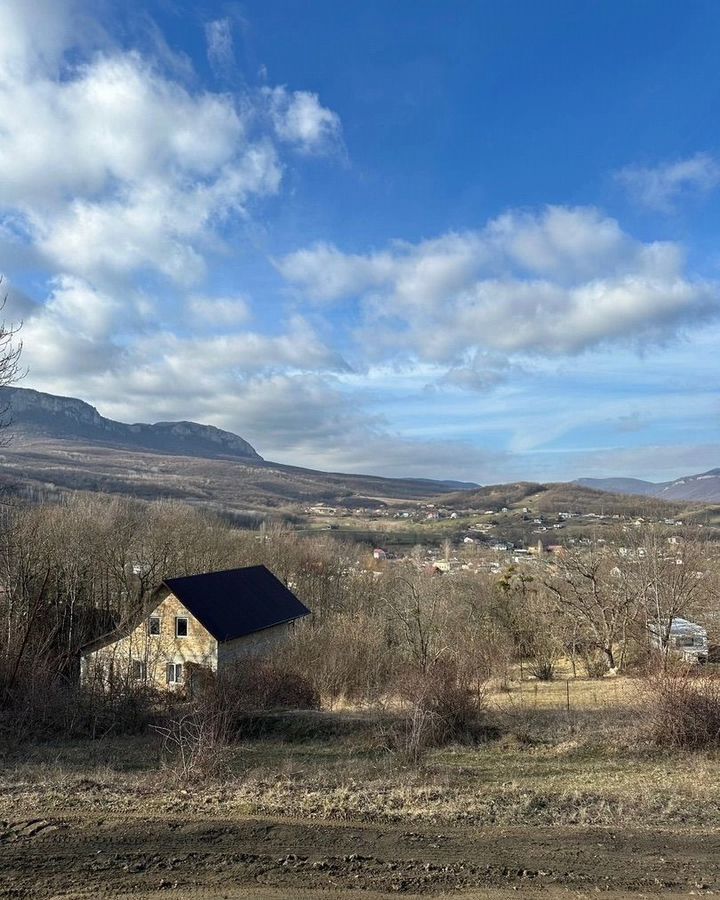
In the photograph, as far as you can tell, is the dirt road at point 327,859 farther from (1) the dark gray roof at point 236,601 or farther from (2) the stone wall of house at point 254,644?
(1) the dark gray roof at point 236,601

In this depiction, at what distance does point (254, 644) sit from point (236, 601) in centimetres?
275

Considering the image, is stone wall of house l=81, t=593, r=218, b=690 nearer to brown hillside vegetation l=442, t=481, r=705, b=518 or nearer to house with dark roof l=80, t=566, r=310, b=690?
house with dark roof l=80, t=566, r=310, b=690

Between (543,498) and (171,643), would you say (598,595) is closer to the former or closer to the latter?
(171,643)

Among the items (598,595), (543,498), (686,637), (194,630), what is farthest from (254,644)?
(543,498)

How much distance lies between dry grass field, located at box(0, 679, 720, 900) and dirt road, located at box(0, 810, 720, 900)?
0.08ft

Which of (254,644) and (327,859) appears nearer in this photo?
(327,859)

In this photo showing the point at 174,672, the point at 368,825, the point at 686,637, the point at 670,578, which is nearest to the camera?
the point at 368,825

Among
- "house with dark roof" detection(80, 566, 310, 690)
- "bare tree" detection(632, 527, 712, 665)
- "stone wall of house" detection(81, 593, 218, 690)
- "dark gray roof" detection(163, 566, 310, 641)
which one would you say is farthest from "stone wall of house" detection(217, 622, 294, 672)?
"bare tree" detection(632, 527, 712, 665)

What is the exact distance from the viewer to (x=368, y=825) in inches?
318

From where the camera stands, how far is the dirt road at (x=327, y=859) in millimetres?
6355

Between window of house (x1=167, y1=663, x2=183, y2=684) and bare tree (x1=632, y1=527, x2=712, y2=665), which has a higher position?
bare tree (x1=632, y1=527, x2=712, y2=665)

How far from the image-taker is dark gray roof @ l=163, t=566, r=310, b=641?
1304 inches

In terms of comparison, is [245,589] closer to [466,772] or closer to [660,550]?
[660,550]

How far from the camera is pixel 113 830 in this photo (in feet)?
25.3
